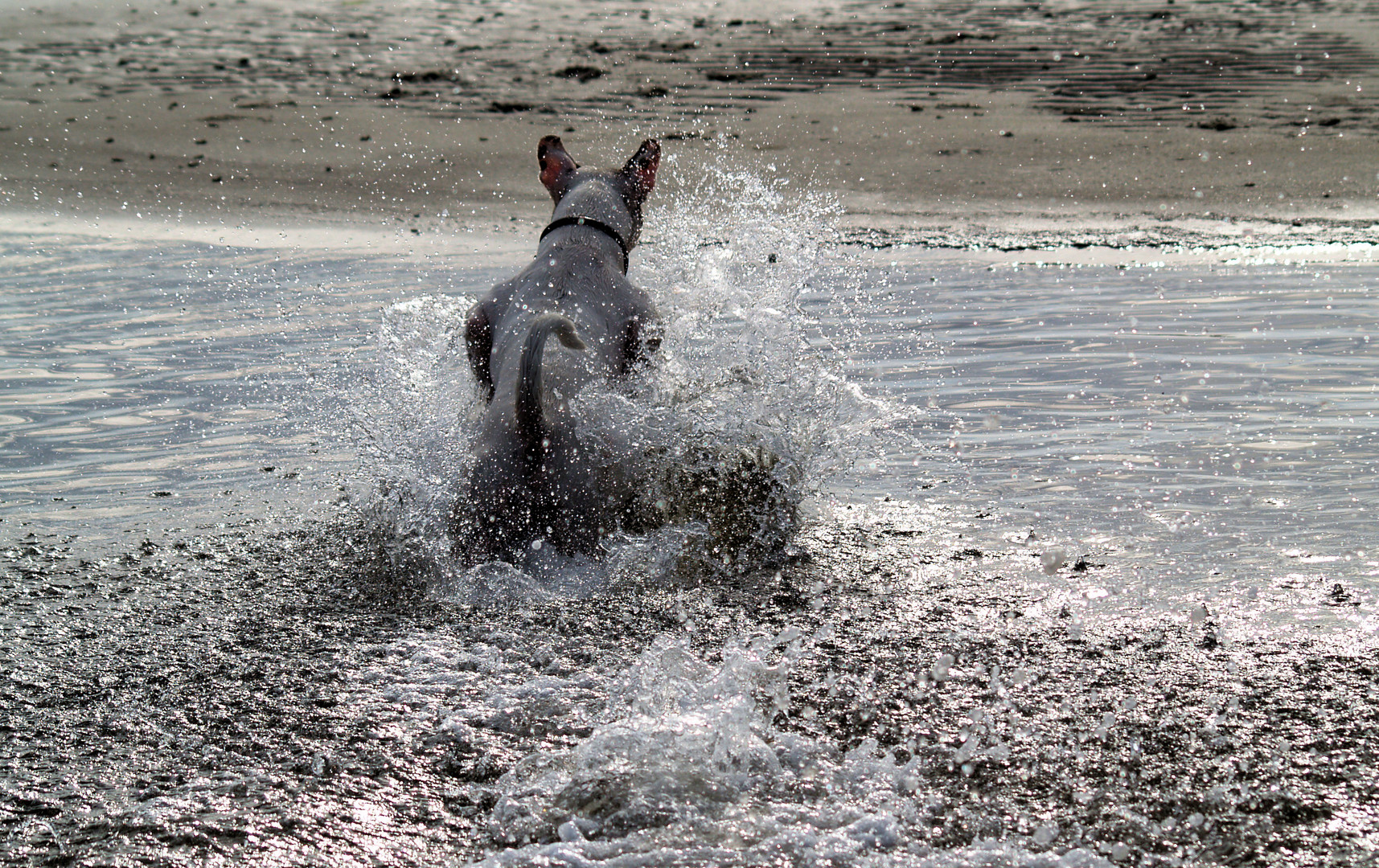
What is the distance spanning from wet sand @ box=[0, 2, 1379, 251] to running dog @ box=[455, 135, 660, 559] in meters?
4.62

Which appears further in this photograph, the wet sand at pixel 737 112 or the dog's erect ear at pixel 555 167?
the wet sand at pixel 737 112

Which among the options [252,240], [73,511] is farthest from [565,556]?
[252,240]

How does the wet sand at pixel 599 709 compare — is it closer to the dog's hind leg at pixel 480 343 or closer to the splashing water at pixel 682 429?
the splashing water at pixel 682 429

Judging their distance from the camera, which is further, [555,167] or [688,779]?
[555,167]

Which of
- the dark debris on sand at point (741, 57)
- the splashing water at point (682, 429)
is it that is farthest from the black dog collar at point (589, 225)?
the dark debris on sand at point (741, 57)

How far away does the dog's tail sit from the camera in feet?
11.1

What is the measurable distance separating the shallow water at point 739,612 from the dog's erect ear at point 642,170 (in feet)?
1.35

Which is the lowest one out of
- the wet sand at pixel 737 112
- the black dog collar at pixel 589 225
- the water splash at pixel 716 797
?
the water splash at pixel 716 797

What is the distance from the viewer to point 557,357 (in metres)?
3.89

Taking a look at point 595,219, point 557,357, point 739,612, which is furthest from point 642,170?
point 739,612

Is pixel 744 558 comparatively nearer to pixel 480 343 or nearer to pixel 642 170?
pixel 480 343

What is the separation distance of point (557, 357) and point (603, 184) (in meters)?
1.54

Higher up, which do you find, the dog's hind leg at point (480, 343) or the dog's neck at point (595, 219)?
the dog's neck at point (595, 219)

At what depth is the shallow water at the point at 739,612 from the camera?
2.23m
